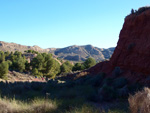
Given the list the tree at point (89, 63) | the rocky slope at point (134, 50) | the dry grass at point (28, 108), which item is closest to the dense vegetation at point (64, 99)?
the dry grass at point (28, 108)

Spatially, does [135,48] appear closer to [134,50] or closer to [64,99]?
[134,50]

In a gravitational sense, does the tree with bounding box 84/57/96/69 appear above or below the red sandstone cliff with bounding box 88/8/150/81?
below

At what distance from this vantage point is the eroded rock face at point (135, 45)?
13.2m

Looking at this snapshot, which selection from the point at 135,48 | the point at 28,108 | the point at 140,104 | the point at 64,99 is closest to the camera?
the point at 140,104

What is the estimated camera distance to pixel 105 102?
9.10 metres

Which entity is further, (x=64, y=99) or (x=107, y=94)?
(x=107, y=94)

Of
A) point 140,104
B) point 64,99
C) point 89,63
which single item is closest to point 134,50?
point 64,99

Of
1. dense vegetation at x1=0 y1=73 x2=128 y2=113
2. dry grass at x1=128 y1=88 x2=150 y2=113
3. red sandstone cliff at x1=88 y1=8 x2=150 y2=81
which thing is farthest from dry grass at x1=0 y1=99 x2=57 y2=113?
red sandstone cliff at x1=88 y1=8 x2=150 y2=81

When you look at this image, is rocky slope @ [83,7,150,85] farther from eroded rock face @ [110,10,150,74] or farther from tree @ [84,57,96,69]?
tree @ [84,57,96,69]

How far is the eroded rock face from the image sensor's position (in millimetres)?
13166

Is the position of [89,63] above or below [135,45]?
below

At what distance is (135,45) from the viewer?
14883 mm

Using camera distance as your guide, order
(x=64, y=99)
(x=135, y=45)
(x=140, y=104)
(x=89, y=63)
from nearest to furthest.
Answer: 1. (x=140, y=104)
2. (x=64, y=99)
3. (x=135, y=45)
4. (x=89, y=63)

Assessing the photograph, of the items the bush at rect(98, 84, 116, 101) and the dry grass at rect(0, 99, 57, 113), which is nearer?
the dry grass at rect(0, 99, 57, 113)
